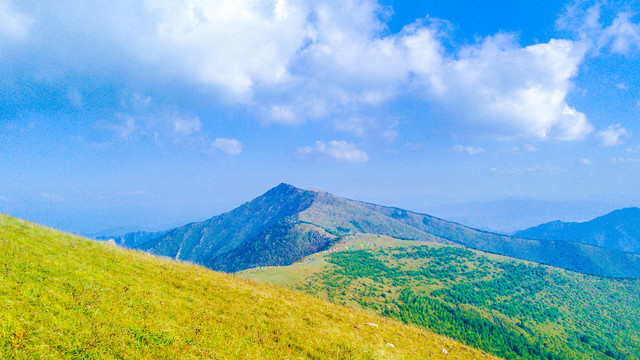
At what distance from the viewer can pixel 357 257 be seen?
17112 cm

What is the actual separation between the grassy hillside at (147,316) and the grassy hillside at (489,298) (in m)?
84.0

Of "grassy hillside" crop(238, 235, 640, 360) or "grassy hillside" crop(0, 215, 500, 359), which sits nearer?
"grassy hillside" crop(0, 215, 500, 359)

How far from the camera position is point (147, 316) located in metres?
11.8

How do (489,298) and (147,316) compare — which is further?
(489,298)

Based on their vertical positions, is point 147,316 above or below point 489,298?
above

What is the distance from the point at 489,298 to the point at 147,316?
633 ft

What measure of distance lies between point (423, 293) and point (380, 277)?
23974mm

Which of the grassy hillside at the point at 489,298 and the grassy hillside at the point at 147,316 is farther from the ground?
the grassy hillside at the point at 147,316

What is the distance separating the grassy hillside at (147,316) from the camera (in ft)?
29.7

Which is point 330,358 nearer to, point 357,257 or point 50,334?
point 50,334

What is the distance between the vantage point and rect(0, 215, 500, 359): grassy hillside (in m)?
9.04

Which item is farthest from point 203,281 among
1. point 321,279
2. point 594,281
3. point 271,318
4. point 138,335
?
point 594,281

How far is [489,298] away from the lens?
15588 centimetres

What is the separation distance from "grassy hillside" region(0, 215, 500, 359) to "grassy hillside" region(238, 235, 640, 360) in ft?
276
